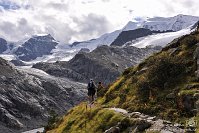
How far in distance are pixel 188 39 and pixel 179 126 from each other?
18197 mm

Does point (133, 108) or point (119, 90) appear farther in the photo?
point (119, 90)

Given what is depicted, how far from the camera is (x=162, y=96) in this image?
35531 mm

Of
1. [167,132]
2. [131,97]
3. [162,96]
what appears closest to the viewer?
[167,132]

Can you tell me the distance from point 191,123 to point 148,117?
4908mm

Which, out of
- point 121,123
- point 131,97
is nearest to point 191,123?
point 121,123

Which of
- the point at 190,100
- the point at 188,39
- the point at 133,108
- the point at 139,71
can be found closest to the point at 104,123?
the point at 133,108

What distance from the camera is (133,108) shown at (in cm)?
3662

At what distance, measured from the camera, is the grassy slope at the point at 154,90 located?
111 ft

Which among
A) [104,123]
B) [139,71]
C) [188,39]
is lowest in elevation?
[104,123]

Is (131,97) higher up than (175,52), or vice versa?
(175,52)

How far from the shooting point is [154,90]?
3731 cm

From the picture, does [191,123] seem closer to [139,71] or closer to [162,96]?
[162,96]

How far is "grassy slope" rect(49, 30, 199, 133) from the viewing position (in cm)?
3372

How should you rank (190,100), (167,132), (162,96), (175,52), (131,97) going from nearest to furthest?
(167,132), (190,100), (162,96), (131,97), (175,52)
